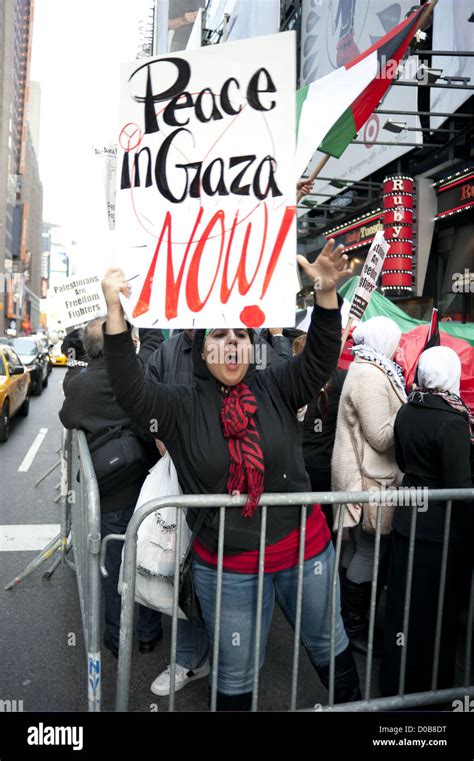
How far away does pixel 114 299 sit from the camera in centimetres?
226

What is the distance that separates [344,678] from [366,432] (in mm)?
1438

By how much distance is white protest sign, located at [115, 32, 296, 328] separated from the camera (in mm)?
2383

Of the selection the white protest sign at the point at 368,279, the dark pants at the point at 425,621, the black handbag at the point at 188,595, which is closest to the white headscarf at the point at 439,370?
the white protest sign at the point at 368,279

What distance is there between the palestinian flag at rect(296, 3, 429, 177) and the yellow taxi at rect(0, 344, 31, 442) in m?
8.36

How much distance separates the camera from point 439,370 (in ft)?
10.2

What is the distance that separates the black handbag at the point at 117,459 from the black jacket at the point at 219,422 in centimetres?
100

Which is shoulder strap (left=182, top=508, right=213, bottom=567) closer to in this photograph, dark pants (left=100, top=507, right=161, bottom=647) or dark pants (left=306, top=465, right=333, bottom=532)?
dark pants (left=100, top=507, right=161, bottom=647)

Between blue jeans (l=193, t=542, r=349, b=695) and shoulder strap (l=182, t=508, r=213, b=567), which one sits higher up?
shoulder strap (l=182, t=508, r=213, b=567)

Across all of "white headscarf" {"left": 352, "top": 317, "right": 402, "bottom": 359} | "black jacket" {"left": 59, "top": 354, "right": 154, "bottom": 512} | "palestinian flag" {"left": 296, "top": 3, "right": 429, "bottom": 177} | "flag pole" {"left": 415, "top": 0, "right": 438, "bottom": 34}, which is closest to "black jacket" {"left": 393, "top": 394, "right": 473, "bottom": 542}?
"white headscarf" {"left": 352, "top": 317, "right": 402, "bottom": 359}

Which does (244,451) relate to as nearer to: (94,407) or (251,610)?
(251,610)

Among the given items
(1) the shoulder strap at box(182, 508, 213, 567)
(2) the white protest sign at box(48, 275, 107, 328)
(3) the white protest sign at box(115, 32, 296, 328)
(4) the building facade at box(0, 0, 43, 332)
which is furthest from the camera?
(4) the building facade at box(0, 0, 43, 332)

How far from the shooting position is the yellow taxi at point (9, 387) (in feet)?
34.8
